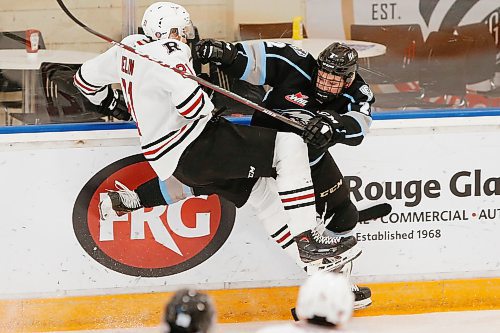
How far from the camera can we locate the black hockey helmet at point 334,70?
3742 mm

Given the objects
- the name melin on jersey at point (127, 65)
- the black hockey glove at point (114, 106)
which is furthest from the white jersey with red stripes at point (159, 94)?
the black hockey glove at point (114, 106)

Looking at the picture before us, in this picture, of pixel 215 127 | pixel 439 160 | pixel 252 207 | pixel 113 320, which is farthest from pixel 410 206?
pixel 113 320

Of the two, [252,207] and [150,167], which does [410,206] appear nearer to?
[252,207]

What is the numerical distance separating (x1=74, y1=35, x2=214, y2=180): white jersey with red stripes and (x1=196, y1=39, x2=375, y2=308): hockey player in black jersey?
0.19 metres

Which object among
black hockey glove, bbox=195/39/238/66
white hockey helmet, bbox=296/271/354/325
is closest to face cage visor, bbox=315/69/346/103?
black hockey glove, bbox=195/39/238/66

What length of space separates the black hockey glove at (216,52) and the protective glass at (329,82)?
285 millimetres

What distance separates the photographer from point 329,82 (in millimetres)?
3771

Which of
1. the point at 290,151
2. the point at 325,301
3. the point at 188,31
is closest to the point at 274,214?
the point at 290,151

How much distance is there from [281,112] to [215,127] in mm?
238

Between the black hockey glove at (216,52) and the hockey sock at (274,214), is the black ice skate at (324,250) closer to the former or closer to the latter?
the hockey sock at (274,214)

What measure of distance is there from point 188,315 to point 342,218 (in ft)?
6.08

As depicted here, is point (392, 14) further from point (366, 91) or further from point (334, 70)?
point (334, 70)

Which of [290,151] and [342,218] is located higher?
[290,151]

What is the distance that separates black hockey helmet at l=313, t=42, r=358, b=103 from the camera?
3742 millimetres
